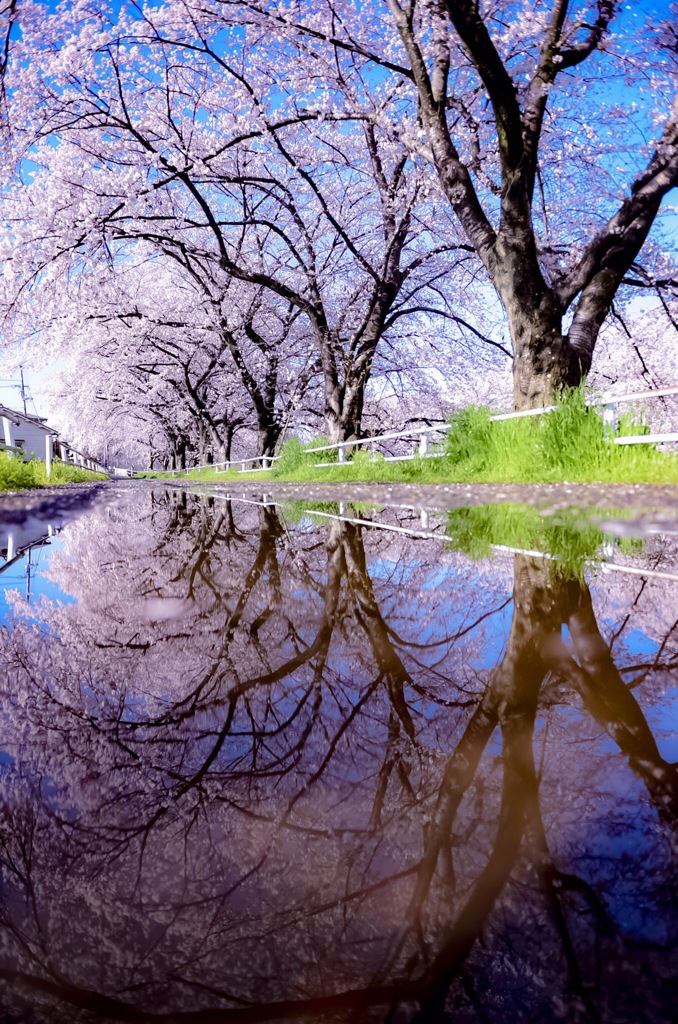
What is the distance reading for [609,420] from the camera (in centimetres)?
830

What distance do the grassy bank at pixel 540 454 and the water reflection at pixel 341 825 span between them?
625cm

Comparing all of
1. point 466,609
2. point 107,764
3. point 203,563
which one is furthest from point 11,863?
point 203,563

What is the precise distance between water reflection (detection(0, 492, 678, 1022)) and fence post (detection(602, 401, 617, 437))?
6819 mm

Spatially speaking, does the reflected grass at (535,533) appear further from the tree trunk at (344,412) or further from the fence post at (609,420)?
the tree trunk at (344,412)

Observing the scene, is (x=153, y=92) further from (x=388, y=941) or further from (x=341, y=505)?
(x=388, y=941)

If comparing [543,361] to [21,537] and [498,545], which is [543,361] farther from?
[21,537]

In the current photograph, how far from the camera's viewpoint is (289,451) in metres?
21.4

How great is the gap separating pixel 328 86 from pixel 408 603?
15.1m

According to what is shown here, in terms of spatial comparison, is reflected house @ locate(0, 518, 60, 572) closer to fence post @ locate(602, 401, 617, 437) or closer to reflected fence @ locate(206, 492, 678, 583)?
reflected fence @ locate(206, 492, 678, 583)

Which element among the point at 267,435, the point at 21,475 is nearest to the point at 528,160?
the point at 21,475

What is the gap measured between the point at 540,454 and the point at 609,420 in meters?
0.98

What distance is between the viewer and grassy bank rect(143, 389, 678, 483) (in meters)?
7.77

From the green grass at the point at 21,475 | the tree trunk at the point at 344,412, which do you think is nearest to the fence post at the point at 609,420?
the tree trunk at the point at 344,412

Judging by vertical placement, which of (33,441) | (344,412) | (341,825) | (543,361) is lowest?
(341,825)
